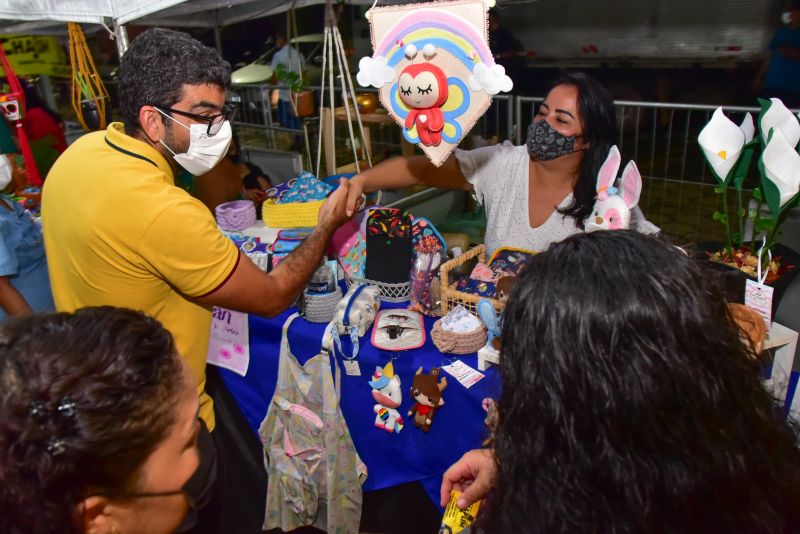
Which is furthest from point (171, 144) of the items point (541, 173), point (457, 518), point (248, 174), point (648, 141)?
point (648, 141)

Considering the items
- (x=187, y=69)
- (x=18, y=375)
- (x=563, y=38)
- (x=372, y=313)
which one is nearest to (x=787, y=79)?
(x=563, y=38)

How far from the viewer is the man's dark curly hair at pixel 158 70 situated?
60.0 inches

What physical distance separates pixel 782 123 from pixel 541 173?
31.8 inches

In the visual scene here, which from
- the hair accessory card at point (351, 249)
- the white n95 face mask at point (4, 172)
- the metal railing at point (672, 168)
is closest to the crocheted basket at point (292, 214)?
the hair accessory card at point (351, 249)

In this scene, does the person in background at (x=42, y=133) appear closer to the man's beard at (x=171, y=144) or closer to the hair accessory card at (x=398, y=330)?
the man's beard at (x=171, y=144)

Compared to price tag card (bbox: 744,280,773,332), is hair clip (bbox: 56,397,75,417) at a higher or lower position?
higher

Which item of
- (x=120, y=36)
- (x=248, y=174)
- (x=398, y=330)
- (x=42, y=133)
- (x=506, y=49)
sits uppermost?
(x=120, y=36)

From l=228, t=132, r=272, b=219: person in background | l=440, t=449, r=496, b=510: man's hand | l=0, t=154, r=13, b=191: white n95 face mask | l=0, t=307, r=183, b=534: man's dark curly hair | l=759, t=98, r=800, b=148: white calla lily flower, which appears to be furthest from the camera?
l=228, t=132, r=272, b=219: person in background

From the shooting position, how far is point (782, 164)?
5.28 ft

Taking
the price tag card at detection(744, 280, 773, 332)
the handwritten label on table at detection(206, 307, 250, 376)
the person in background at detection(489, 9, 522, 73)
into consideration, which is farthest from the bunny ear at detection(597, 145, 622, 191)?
the person in background at detection(489, 9, 522, 73)

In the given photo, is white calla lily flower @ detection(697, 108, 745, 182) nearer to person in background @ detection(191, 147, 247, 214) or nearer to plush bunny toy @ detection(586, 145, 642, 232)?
plush bunny toy @ detection(586, 145, 642, 232)

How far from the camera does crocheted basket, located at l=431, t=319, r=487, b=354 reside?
1.78 meters

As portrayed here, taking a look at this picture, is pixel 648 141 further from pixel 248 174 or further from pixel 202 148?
pixel 202 148

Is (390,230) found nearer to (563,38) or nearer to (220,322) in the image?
(220,322)
